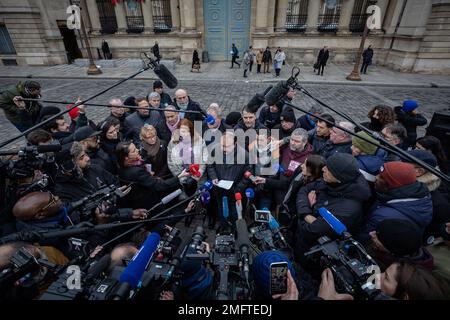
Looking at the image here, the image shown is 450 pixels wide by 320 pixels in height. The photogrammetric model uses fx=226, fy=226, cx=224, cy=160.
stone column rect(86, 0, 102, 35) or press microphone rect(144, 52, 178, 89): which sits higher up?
stone column rect(86, 0, 102, 35)

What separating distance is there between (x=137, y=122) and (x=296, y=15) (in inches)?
673

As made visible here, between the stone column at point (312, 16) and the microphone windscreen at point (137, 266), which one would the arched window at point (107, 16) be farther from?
the microphone windscreen at point (137, 266)

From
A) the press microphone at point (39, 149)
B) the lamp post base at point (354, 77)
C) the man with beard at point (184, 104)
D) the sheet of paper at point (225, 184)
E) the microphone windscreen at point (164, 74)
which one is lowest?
the lamp post base at point (354, 77)

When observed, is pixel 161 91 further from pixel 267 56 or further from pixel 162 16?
pixel 162 16

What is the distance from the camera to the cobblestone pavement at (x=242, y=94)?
9.27m

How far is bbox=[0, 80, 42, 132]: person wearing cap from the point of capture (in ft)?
15.0

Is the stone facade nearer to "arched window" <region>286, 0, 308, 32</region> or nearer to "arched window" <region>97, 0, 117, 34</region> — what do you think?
"arched window" <region>286, 0, 308, 32</region>

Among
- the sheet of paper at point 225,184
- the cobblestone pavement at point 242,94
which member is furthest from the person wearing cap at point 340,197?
the cobblestone pavement at point 242,94

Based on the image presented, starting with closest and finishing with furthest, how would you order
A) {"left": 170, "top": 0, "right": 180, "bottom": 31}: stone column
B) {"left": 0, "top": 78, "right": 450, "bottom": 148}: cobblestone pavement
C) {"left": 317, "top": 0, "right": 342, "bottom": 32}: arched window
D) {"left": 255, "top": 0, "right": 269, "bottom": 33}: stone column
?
{"left": 0, "top": 78, "right": 450, "bottom": 148}: cobblestone pavement, {"left": 255, "top": 0, "right": 269, "bottom": 33}: stone column, {"left": 317, "top": 0, "right": 342, "bottom": 32}: arched window, {"left": 170, "top": 0, "right": 180, "bottom": 31}: stone column

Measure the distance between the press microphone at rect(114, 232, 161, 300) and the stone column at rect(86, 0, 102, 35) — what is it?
868 inches

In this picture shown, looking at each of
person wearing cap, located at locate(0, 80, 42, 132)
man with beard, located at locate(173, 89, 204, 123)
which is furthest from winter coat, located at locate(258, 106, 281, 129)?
person wearing cap, located at locate(0, 80, 42, 132)

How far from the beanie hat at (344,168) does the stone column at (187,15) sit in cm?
1746

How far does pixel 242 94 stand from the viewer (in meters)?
11.0

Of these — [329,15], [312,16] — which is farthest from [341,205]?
[329,15]
